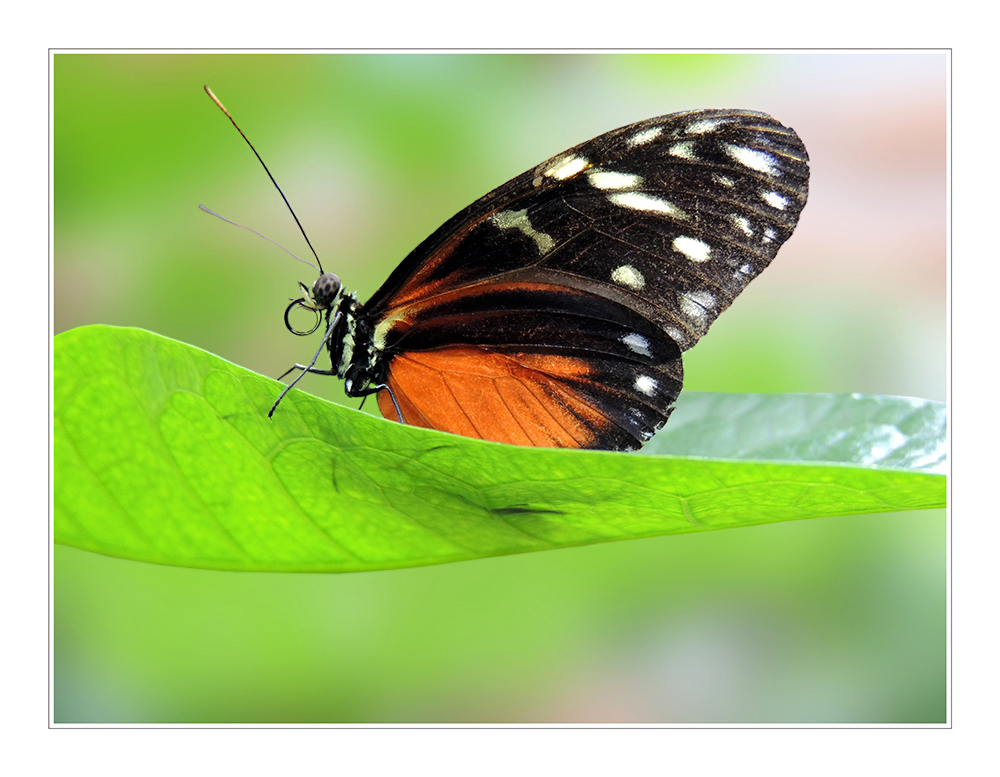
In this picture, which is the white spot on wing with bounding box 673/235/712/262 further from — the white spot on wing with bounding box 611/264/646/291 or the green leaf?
the green leaf

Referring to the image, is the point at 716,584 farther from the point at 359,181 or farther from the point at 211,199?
the point at 211,199

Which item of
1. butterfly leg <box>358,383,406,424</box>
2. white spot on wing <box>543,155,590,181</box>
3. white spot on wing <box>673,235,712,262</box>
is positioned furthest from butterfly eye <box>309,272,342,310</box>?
white spot on wing <box>673,235,712,262</box>

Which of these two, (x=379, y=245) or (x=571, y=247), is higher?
(x=379, y=245)

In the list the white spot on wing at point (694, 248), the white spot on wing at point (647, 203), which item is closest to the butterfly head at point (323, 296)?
the white spot on wing at point (647, 203)

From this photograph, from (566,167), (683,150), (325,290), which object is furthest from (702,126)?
(325,290)

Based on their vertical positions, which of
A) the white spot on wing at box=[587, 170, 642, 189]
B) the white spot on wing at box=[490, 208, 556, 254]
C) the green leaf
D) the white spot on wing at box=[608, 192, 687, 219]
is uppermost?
the white spot on wing at box=[587, 170, 642, 189]

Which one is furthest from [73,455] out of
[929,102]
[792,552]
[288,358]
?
[929,102]
